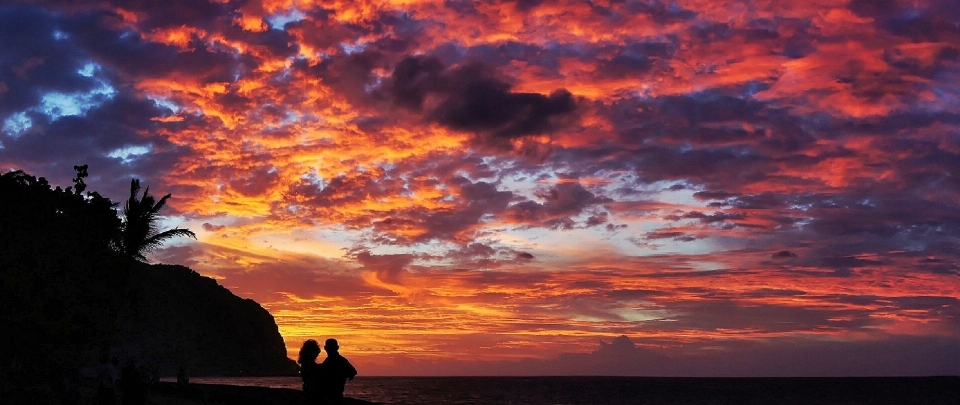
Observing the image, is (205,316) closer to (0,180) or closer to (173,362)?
(173,362)

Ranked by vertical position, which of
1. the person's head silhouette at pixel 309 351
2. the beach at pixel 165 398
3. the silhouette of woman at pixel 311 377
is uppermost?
the person's head silhouette at pixel 309 351

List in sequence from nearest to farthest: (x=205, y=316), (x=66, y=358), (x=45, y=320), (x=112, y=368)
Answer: (x=45, y=320)
(x=66, y=358)
(x=112, y=368)
(x=205, y=316)

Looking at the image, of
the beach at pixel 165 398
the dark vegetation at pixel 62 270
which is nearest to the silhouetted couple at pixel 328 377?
the dark vegetation at pixel 62 270

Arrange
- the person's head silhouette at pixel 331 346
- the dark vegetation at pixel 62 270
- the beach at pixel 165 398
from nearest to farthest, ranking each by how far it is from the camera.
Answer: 1. the person's head silhouette at pixel 331 346
2. the dark vegetation at pixel 62 270
3. the beach at pixel 165 398

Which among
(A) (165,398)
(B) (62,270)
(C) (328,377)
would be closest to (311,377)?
(C) (328,377)

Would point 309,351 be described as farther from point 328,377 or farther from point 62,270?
point 62,270

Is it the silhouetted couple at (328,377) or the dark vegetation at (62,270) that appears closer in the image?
the silhouetted couple at (328,377)

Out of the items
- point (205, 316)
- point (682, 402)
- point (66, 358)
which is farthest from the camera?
point (205, 316)

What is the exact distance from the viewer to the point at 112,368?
61.1 ft

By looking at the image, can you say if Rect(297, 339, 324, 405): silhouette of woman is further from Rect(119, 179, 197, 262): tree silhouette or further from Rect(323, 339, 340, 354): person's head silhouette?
Rect(119, 179, 197, 262): tree silhouette

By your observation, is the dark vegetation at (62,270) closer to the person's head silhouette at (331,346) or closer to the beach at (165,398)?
the beach at (165,398)

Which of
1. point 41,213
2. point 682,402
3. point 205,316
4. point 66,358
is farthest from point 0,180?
point 205,316

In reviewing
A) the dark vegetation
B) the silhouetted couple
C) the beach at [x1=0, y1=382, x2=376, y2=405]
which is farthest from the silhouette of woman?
the beach at [x1=0, y1=382, x2=376, y2=405]

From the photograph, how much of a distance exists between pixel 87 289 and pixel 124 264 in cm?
431
